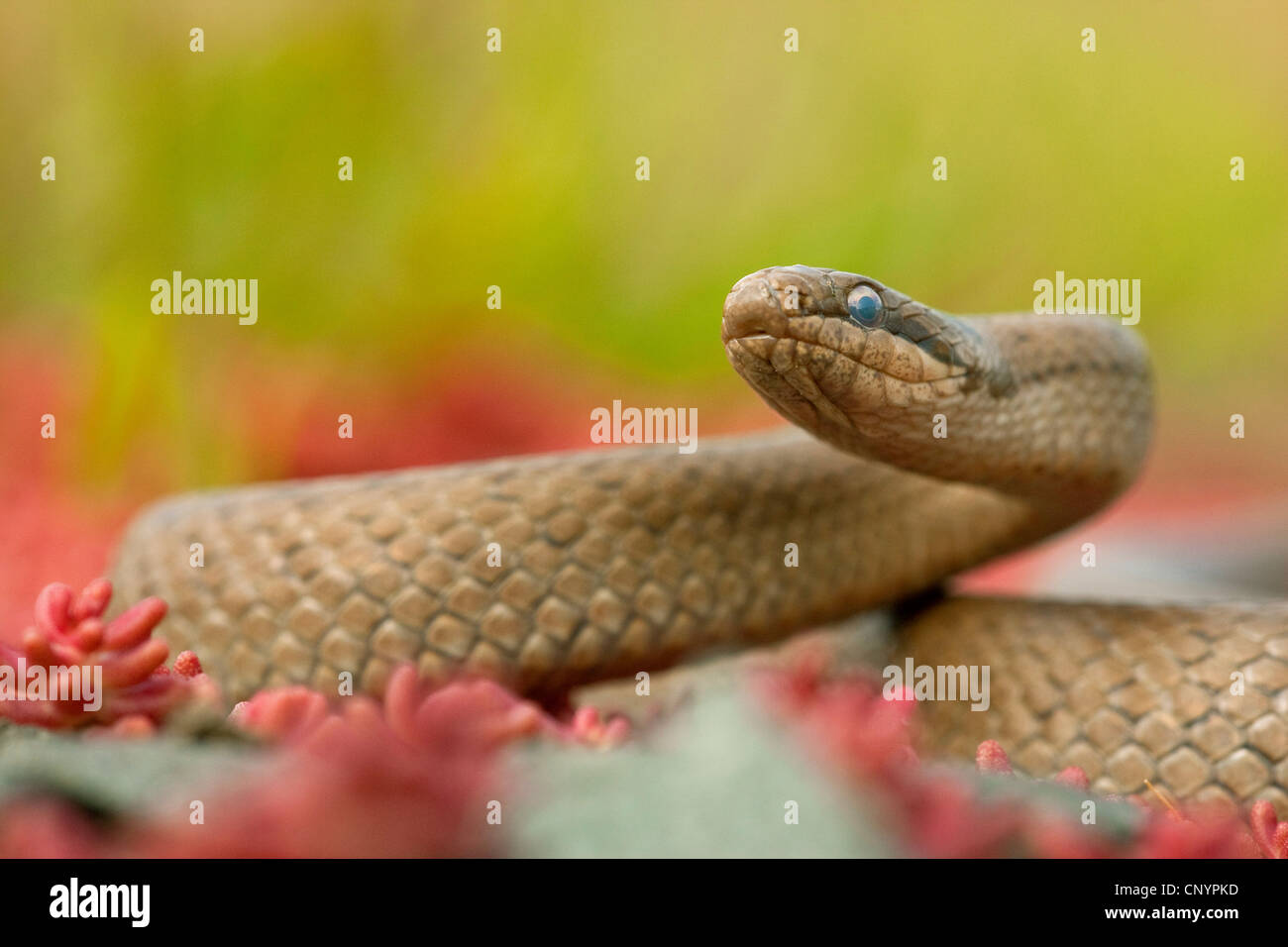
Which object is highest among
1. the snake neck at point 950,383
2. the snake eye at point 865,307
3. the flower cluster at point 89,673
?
the snake eye at point 865,307

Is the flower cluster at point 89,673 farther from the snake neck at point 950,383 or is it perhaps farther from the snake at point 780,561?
the snake neck at point 950,383

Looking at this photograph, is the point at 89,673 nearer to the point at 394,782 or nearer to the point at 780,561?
the point at 394,782

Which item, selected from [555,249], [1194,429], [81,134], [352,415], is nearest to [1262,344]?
[1194,429]

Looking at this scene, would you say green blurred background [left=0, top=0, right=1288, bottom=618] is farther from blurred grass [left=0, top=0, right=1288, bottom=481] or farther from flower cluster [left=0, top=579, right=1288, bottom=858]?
flower cluster [left=0, top=579, right=1288, bottom=858]

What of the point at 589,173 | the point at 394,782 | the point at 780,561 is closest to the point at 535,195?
the point at 589,173

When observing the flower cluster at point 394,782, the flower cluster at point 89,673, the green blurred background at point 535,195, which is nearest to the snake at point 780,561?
the flower cluster at point 394,782

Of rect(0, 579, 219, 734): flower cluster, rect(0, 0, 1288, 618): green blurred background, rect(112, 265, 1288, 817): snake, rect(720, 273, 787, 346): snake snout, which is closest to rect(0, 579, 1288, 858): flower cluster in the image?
rect(0, 579, 219, 734): flower cluster
